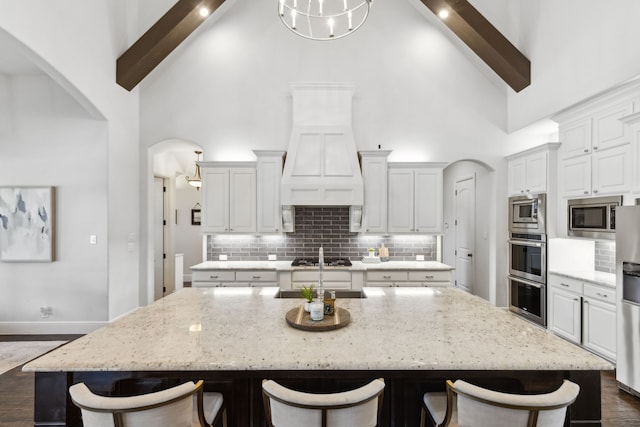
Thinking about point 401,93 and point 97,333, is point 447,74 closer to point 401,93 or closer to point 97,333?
point 401,93

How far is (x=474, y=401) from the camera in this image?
4.51ft

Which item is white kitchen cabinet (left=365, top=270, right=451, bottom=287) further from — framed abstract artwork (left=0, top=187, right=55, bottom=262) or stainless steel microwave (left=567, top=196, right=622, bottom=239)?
framed abstract artwork (left=0, top=187, right=55, bottom=262)

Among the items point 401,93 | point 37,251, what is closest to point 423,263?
point 401,93

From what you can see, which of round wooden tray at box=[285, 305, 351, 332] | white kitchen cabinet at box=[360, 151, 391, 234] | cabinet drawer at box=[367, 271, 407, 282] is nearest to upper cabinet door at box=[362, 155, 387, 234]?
white kitchen cabinet at box=[360, 151, 391, 234]

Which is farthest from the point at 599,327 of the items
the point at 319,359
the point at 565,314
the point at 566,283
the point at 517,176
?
the point at 319,359

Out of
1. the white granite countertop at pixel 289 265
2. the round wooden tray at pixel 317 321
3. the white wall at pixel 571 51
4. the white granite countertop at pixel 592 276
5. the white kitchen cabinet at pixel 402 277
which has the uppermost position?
the white wall at pixel 571 51

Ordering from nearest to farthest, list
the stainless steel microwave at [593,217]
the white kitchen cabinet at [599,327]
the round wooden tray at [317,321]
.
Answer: the round wooden tray at [317,321] < the white kitchen cabinet at [599,327] < the stainless steel microwave at [593,217]

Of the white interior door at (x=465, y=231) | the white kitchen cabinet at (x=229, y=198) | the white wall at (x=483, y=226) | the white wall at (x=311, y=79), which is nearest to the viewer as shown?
the white kitchen cabinet at (x=229, y=198)

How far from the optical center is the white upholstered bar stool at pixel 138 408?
4.29 feet

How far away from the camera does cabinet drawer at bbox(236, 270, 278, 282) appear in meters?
4.61

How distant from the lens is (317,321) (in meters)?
2.06

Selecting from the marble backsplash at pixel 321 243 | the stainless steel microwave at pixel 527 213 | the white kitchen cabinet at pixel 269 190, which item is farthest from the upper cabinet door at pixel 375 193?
the stainless steel microwave at pixel 527 213

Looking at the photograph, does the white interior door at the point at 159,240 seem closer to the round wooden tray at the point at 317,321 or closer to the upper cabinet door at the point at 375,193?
the upper cabinet door at the point at 375,193

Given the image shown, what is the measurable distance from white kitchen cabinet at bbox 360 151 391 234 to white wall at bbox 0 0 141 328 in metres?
3.47
